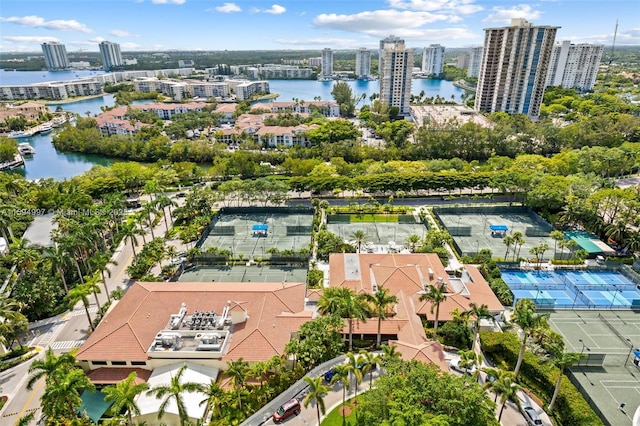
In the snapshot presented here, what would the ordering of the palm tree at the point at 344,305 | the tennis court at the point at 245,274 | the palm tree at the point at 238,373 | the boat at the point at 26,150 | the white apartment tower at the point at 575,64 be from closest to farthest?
the palm tree at the point at 238,373, the palm tree at the point at 344,305, the tennis court at the point at 245,274, the boat at the point at 26,150, the white apartment tower at the point at 575,64

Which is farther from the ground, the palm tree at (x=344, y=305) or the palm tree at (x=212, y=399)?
the palm tree at (x=344, y=305)

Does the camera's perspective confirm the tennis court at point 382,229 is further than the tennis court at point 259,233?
Yes

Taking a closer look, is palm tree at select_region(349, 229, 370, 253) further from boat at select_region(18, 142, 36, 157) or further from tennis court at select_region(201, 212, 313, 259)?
boat at select_region(18, 142, 36, 157)

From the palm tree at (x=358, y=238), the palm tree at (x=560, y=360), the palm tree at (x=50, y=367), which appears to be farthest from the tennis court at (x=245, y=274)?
the palm tree at (x=560, y=360)

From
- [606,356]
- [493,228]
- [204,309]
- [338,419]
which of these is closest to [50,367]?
[204,309]

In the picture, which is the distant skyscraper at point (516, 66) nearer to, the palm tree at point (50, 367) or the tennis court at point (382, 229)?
the tennis court at point (382, 229)

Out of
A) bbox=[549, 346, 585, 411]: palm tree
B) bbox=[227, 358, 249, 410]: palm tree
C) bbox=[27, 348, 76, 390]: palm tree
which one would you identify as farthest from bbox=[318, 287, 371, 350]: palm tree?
bbox=[27, 348, 76, 390]: palm tree
